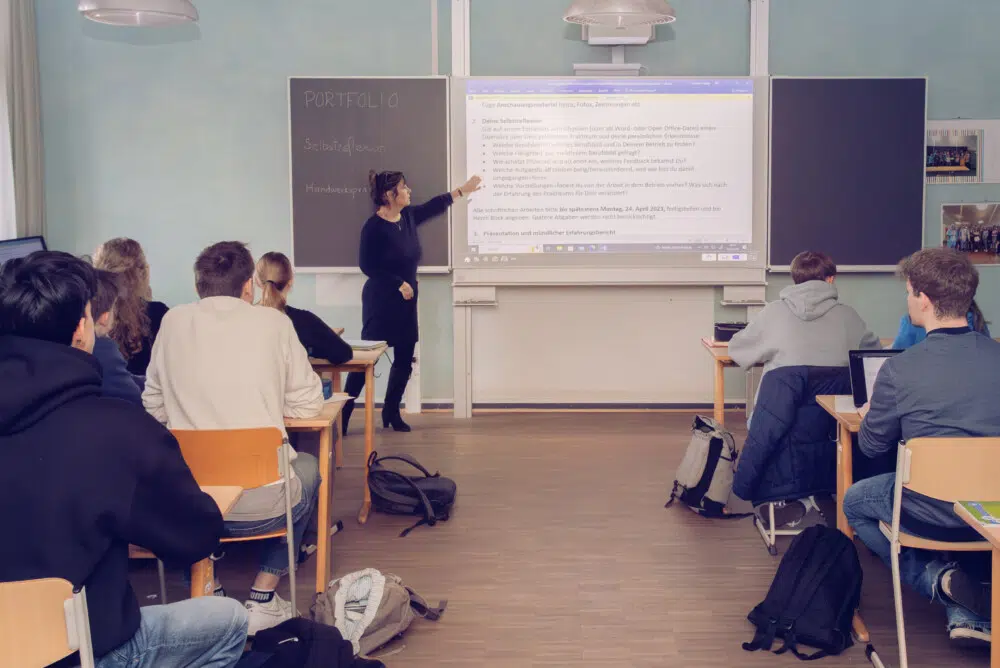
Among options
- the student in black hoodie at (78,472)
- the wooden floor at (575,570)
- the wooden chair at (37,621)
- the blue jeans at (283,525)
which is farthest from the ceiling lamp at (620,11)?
the wooden chair at (37,621)

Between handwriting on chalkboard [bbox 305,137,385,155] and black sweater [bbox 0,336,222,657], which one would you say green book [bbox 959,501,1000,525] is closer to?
black sweater [bbox 0,336,222,657]

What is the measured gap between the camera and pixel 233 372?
3.24m

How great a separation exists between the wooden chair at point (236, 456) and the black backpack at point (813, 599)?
5.11 feet

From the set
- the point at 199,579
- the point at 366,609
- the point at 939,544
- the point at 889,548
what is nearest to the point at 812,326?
the point at 889,548

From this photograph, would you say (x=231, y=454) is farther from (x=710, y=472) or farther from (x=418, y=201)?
(x=418, y=201)

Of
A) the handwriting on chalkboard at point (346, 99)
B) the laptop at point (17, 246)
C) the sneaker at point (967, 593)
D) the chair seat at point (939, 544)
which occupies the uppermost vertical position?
the handwriting on chalkboard at point (346, 99)

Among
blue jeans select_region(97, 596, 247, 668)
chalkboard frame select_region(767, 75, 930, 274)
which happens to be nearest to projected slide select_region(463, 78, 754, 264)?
chalkboard frame select_region(767, 75, 930, 274)

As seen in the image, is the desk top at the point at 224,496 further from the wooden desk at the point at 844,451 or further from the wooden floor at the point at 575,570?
the wooden desk at the point at 844,451

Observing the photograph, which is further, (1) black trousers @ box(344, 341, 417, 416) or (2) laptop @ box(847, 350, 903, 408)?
(1) black trousers @ box(344, 341, 417, 416)

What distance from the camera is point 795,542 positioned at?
3.41m

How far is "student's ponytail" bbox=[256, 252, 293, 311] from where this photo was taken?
4.39 m

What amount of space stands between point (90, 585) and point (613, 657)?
1.72 m

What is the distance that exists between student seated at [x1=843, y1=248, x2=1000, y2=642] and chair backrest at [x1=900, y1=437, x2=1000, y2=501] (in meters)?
0.11

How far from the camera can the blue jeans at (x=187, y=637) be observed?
6.79 ft
